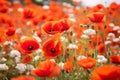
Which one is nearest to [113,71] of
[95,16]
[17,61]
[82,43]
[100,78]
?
[100,78]

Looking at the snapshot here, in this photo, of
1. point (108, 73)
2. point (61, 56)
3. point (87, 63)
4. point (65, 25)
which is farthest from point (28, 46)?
point (108, 73)

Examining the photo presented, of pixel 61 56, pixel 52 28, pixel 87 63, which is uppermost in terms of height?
pixel 52 28

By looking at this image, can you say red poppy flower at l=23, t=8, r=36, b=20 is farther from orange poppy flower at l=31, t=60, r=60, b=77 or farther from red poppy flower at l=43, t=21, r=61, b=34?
orange poppy flower at l=31, t=60, r=60, b=77

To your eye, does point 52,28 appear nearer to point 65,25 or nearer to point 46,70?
point 65,25

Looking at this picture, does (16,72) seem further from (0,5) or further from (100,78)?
(0,5)

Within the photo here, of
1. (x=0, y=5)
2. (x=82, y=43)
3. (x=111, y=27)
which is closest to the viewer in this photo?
(x=82, y=43)

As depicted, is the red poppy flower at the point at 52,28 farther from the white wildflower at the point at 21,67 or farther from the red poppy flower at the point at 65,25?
the white wildflower at the point at 21,67

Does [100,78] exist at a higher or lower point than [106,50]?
higher

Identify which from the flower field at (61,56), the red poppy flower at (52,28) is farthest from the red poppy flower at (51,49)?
the red poppy flower at (52,28)

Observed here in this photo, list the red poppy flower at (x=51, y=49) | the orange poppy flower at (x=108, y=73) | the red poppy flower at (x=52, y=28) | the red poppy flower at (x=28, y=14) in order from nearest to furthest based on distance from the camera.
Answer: the orange poppy flower at (x=108, y=73)
the red poppy flower at (x=51, y=49)
the red poppy flower at (x=52, y=28)
the red poppy flower at (x=28, y=14)

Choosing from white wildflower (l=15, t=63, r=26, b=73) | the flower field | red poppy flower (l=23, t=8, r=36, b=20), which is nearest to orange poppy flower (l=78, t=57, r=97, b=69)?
the flower field

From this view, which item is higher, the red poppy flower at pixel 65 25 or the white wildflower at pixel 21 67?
the red poppy flower at pixel 65 25
